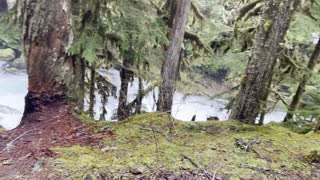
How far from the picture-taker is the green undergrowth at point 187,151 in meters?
2.06

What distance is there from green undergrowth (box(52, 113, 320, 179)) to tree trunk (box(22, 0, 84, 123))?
46cm

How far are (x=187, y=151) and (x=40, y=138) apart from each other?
121 centimetres

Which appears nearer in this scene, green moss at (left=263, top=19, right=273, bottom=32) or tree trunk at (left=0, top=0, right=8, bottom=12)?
green moss at (left=263, top=19, right=273, bottom=32)

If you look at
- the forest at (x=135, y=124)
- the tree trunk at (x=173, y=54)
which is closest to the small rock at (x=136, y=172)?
the forest at (x=135, y=124)

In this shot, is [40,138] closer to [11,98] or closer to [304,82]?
[304,82]

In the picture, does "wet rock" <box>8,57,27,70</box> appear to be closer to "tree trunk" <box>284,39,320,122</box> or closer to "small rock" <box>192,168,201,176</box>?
"tree trunk" <box>284,39,320,122</box>

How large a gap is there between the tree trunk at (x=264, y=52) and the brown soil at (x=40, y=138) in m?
1.57

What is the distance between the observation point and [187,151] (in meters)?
2.34

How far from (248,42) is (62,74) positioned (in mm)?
3311

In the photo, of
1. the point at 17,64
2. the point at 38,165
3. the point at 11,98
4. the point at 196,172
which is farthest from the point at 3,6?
the point at 17,64

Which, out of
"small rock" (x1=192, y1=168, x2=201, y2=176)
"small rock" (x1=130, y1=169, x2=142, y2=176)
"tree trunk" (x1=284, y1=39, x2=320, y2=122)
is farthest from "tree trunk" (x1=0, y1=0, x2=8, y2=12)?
Answer: "tree trunk" (x1=284, y1=39, x2=320, y2=122)

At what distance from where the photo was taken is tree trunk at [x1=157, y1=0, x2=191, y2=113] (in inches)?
187

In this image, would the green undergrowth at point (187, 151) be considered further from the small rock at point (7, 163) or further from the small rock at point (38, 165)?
the small rock at point (7, 163)

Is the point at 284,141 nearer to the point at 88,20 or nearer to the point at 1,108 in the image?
the point at 88,20
